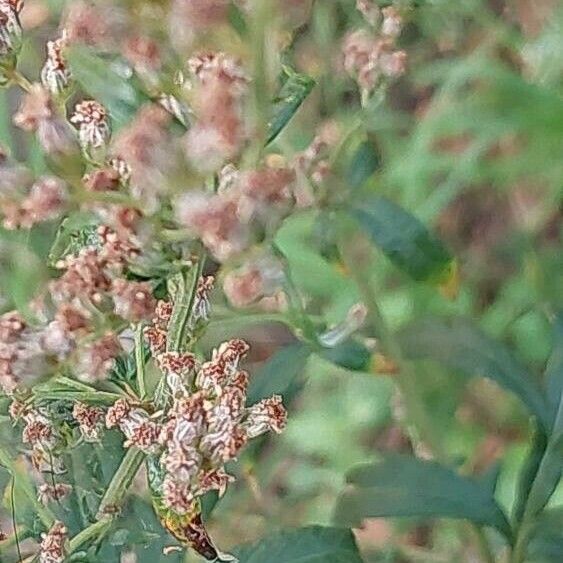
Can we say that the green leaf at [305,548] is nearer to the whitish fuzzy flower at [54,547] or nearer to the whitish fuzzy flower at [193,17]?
the whitish fuzzy flower at [54,547]

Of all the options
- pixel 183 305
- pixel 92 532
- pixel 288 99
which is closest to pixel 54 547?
pixel 92 532

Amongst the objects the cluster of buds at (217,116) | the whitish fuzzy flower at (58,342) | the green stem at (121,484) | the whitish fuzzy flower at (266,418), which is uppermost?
the cluster of buds at (217,116)

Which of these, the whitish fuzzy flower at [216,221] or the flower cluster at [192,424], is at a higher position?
the whitish fuzzy flower at [216,221]

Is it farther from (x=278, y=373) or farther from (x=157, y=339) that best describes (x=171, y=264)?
(x=278, y=373)

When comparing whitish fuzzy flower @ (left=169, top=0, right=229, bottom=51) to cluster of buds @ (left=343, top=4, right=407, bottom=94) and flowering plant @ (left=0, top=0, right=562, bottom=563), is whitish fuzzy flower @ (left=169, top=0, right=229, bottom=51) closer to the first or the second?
flowering plant @ (left=0, top=0, right=562, bottom=563)

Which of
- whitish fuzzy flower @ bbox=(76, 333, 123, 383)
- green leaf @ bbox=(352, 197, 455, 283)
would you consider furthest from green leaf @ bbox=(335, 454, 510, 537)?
whitish fuzzy flower @ bbox=(76, 333, 123, 383)

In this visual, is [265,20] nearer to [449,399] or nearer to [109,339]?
[109,339]

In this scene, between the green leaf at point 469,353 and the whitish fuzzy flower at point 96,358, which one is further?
the green leaf at point 469,353

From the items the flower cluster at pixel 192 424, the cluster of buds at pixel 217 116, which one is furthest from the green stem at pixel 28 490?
the cluster of buds at pixel 217 116
